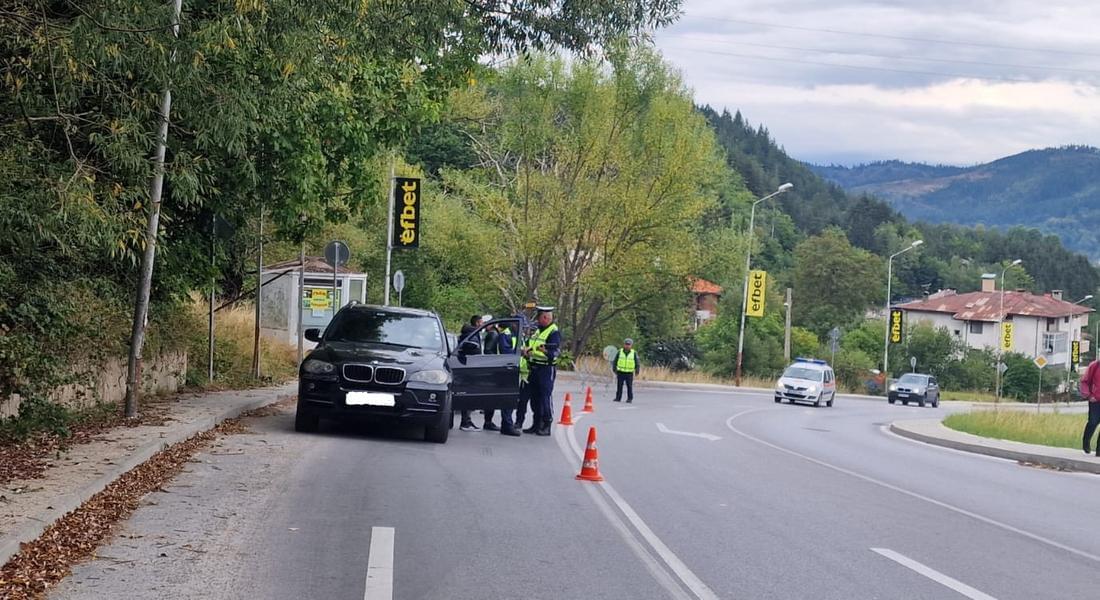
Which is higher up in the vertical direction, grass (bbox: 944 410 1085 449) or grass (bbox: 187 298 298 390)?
grass (bbox: 187 298 298 390)

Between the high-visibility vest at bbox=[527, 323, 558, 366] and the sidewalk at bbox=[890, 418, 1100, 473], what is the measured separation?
8181 millimetres

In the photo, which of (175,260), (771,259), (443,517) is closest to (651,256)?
(175,260)

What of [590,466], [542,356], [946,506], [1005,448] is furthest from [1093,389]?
[590,466]

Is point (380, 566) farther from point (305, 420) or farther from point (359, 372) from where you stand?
point (305, 420)

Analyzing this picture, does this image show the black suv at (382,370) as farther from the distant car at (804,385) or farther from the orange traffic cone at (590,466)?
the distant car at (804,385)

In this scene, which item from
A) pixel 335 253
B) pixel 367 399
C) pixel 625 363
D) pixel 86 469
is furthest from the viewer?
pixel 625 363

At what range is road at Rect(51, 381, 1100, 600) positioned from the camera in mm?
7680

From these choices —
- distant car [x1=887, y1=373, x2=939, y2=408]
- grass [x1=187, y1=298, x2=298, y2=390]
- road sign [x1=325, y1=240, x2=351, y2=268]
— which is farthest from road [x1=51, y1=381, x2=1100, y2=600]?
distant car [x1=887, y1=373, x2=939, y2=408]

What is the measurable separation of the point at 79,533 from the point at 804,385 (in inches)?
1481

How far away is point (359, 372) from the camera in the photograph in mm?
15422

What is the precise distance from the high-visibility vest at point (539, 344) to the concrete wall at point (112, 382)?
18.4ft

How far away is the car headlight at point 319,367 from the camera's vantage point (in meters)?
15.4

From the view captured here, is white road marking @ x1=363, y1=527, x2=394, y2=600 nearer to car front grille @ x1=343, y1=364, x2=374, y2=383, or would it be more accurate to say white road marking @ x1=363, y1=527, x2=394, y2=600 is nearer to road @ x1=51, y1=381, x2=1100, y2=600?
road @ x1=51, y1=381, x2=1100, y2=600

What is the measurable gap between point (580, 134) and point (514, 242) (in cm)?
465
